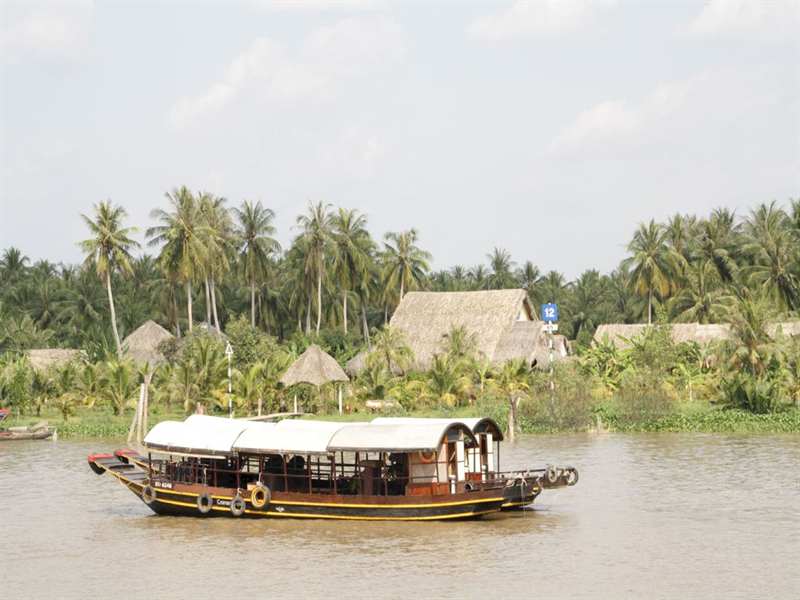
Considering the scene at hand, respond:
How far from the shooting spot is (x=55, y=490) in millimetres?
30047

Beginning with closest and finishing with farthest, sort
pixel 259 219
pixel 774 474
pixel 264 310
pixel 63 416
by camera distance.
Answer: pixel 774 474
pixel 63 416
pixel 259 219
pixel 264 310

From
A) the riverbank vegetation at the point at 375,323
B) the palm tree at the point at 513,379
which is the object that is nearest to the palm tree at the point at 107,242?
the riverbank vegetation at the point at 375,323

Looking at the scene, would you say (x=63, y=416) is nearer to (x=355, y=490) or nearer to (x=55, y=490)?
(x=55, y=490)

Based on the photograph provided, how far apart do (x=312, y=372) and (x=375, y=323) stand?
42.7 metres

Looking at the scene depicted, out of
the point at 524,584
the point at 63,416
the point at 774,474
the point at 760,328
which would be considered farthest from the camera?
the point at 63,416

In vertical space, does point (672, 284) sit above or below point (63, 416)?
above

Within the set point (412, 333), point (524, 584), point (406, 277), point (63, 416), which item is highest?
point (406, 277)

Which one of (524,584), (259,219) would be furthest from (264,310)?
(524,584)

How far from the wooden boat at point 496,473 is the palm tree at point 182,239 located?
37849 millimetres

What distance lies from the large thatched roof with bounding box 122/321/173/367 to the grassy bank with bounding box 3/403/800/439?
14.0 meters

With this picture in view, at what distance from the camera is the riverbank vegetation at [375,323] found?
1642 inches

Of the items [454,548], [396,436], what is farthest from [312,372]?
[454,548]

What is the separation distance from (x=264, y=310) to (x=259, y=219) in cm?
1069

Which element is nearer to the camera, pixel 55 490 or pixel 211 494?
pixel 211 494
